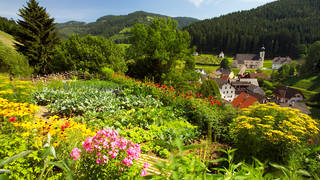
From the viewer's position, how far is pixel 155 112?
5438 mm

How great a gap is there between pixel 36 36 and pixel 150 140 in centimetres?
2387

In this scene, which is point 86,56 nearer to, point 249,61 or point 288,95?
point 288,95

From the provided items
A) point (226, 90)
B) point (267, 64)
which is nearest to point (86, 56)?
point (226, 90)

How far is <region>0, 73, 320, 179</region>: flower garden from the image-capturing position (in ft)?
4.96

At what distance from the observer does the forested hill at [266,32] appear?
107m

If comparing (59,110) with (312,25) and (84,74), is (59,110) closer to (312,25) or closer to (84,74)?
(84,74)

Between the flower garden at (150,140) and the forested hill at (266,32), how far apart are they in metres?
128

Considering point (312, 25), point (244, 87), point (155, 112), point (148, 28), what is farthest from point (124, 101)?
point (312, 25)

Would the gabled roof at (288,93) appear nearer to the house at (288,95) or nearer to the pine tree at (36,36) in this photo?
the house at (288,95)

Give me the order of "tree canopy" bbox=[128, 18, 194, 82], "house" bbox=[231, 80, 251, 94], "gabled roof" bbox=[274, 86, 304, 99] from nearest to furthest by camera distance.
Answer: "tree canopy" bbox=[128, 18, 194, 82] < "gabled roof" bbox=[274, 86, 304, 99] < "house" bbox=[231, 80, 251, 94]

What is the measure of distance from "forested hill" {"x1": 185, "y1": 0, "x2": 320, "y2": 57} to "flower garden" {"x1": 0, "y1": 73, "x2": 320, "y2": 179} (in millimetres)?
127567

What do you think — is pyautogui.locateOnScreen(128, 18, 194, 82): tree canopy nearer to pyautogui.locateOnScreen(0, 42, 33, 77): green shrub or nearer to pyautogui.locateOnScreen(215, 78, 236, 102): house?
pyautogui.locateOnScreen(0, 42, 33, 77): green shrub

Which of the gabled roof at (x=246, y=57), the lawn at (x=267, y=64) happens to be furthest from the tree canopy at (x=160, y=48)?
the lawn at (x=267, y=64)

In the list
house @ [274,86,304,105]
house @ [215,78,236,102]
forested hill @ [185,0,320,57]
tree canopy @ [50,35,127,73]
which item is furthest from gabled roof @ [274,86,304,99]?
forested hill @ [185,0,320,57]
